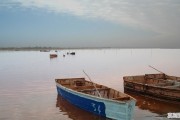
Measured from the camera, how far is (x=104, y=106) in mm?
14945

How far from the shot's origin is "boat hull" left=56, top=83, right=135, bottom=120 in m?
14.0

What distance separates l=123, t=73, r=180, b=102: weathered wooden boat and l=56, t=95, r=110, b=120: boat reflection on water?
5951 millimetres

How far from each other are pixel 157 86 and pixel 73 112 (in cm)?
697

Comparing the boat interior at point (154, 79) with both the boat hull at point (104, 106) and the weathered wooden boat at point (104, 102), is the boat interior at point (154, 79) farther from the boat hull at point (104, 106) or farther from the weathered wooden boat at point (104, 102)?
the boat hull at point (104, 106)

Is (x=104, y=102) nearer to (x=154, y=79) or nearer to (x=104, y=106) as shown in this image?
(x=104, y=106)

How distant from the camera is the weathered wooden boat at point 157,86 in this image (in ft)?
62.8

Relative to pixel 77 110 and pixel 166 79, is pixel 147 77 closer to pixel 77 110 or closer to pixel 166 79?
pixel 166 79

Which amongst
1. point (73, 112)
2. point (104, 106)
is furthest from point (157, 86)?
point (104, 106)

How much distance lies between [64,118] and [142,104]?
19.9 feet

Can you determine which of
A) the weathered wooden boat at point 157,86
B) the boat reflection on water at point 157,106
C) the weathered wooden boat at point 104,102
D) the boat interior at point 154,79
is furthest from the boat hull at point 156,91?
the weathered wooden boat at point 104,102

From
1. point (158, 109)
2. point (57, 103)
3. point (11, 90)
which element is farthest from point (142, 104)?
point (11, 90)

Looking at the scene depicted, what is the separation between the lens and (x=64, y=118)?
16.8 meters

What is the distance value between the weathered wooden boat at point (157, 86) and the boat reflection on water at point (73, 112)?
19.5ft

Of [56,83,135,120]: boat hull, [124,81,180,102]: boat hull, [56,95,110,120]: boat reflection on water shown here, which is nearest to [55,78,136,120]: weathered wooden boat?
[56,83,135,120]: boat hull
